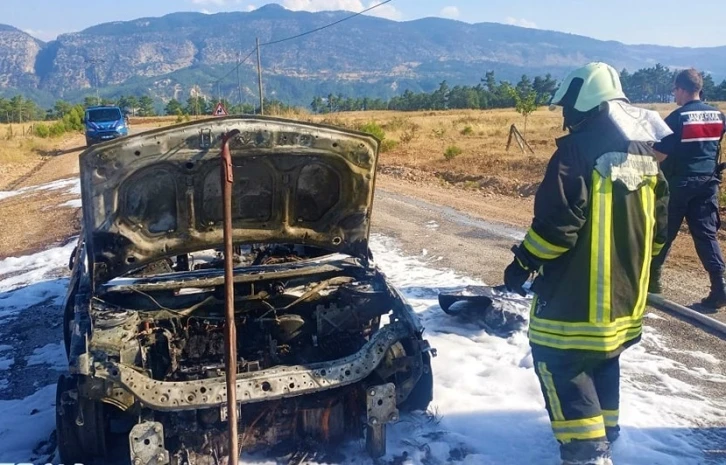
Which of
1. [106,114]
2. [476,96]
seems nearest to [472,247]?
[106,114]

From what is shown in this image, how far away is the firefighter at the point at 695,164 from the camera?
5.67 meters

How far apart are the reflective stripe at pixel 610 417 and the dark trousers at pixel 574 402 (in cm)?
35

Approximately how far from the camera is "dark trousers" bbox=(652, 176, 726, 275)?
580cm

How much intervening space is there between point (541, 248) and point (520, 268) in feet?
0.75

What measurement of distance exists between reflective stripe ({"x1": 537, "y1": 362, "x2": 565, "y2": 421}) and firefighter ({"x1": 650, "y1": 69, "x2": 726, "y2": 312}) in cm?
306

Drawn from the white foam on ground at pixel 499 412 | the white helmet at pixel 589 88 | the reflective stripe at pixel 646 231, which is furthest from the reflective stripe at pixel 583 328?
the white helmet at pixel 589 88

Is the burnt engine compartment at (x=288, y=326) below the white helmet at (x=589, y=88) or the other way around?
below

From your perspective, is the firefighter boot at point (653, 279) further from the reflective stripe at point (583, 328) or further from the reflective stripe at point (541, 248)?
the reflective stripe at point (541, 248)

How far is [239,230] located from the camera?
398 cm

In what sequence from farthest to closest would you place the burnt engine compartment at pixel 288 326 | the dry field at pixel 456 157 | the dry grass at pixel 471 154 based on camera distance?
1. the dry grass at pixel 471 154
2. the dry field at pixel 456 157
3. the burnt engine compartment at pixel 288 326

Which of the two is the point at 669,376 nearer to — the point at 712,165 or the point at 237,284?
the point at 712,165

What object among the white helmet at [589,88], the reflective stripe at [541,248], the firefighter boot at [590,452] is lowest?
the firefighter boot at [590,452]

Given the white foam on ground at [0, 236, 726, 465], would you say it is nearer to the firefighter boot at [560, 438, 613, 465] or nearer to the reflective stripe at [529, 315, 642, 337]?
the firefighter boot at [560, 438, 613, 465]

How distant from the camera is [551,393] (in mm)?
3115
